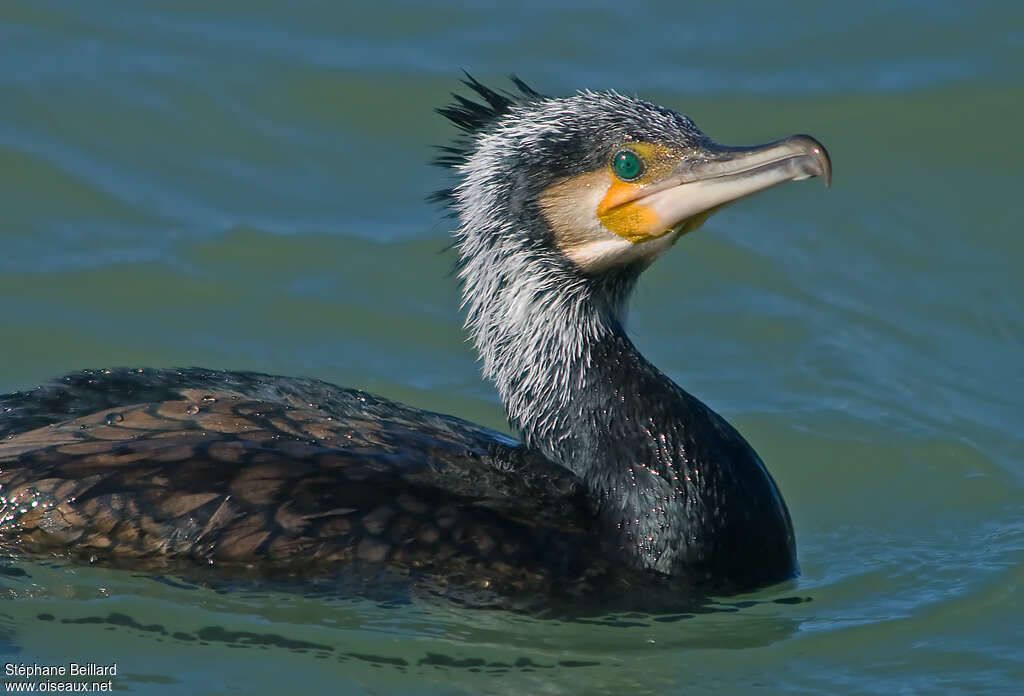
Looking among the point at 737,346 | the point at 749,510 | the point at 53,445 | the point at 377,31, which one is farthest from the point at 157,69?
the point at 749,510

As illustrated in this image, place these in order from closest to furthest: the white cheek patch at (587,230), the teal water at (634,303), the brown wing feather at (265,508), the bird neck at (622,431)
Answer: the brown wing feather at (265,508) < the teal water at (634,303) < the bird neck at (622,431) < the white cheek patch at (587,230)

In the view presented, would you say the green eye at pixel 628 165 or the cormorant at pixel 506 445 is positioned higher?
the green eye at pixel 628 165

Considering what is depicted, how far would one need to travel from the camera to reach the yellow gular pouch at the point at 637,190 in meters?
7.93

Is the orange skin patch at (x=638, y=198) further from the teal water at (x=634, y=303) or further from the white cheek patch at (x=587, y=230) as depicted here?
the teal water at (x=634, y=303)

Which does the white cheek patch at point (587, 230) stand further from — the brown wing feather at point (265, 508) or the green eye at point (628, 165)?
the brown wing feather at point (265, 508)

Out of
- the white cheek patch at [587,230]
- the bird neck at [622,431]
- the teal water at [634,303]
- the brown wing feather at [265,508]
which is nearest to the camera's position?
the brown wing feather at [265,508]

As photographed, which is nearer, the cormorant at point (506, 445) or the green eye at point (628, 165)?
the cormorant at point (506, 445)

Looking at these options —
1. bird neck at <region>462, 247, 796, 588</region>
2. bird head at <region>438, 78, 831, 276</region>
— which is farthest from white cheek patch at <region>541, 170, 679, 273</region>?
bird neck at <region>462, 247, 796, 588</region>

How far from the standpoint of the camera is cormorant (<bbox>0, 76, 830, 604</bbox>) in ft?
24.4

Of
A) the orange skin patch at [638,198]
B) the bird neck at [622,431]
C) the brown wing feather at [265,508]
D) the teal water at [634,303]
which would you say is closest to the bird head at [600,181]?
the orange skin patch at [638,198]

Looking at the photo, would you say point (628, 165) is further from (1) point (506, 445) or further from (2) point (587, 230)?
(1) point (506, 445)

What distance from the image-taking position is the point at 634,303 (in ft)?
30.6

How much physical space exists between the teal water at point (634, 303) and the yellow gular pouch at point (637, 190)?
5.83 feet

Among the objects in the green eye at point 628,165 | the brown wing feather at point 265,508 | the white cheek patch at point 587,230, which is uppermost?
the green eye at point 628,165
